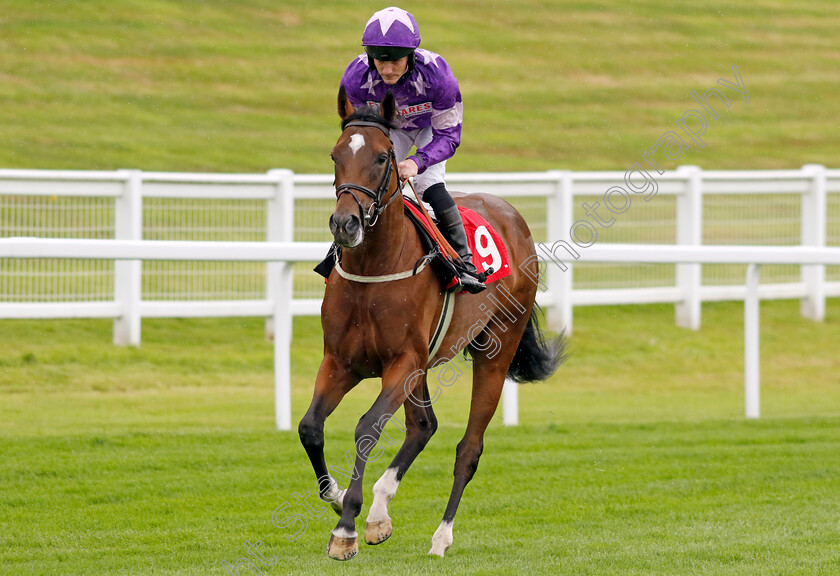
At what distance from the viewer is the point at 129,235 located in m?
9.37

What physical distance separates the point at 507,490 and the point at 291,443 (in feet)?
4.58

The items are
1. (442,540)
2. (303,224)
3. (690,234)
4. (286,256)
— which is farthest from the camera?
(690,234)

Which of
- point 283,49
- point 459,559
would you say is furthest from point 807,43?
point 459,559

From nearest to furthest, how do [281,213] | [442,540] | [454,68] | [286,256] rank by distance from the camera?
1. [442,540]
2. [286,256]
3. [281,213]
4. [454,68]

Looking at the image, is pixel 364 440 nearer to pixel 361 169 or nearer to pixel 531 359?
pixel 361 169

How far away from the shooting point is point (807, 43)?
2367cm

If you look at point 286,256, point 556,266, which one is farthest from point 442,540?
point 556,266

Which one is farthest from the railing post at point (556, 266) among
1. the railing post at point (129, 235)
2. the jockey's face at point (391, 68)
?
the jockey's face at point (391, 68)

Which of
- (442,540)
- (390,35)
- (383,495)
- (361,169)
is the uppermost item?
(390,35)

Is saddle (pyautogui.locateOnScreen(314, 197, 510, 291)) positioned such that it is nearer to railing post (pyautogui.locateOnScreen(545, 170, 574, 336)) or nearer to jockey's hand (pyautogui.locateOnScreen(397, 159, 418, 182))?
jockey's hand (pyautogui.locateOnScreen(397, 159, 418, 182))

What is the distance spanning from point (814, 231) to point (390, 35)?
8622 mm

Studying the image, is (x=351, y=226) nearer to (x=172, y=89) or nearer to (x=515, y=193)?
(x=515, y=193)

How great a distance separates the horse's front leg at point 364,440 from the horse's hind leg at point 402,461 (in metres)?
0.14

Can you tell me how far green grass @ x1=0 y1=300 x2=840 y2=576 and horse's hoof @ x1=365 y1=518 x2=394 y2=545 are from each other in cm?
12
